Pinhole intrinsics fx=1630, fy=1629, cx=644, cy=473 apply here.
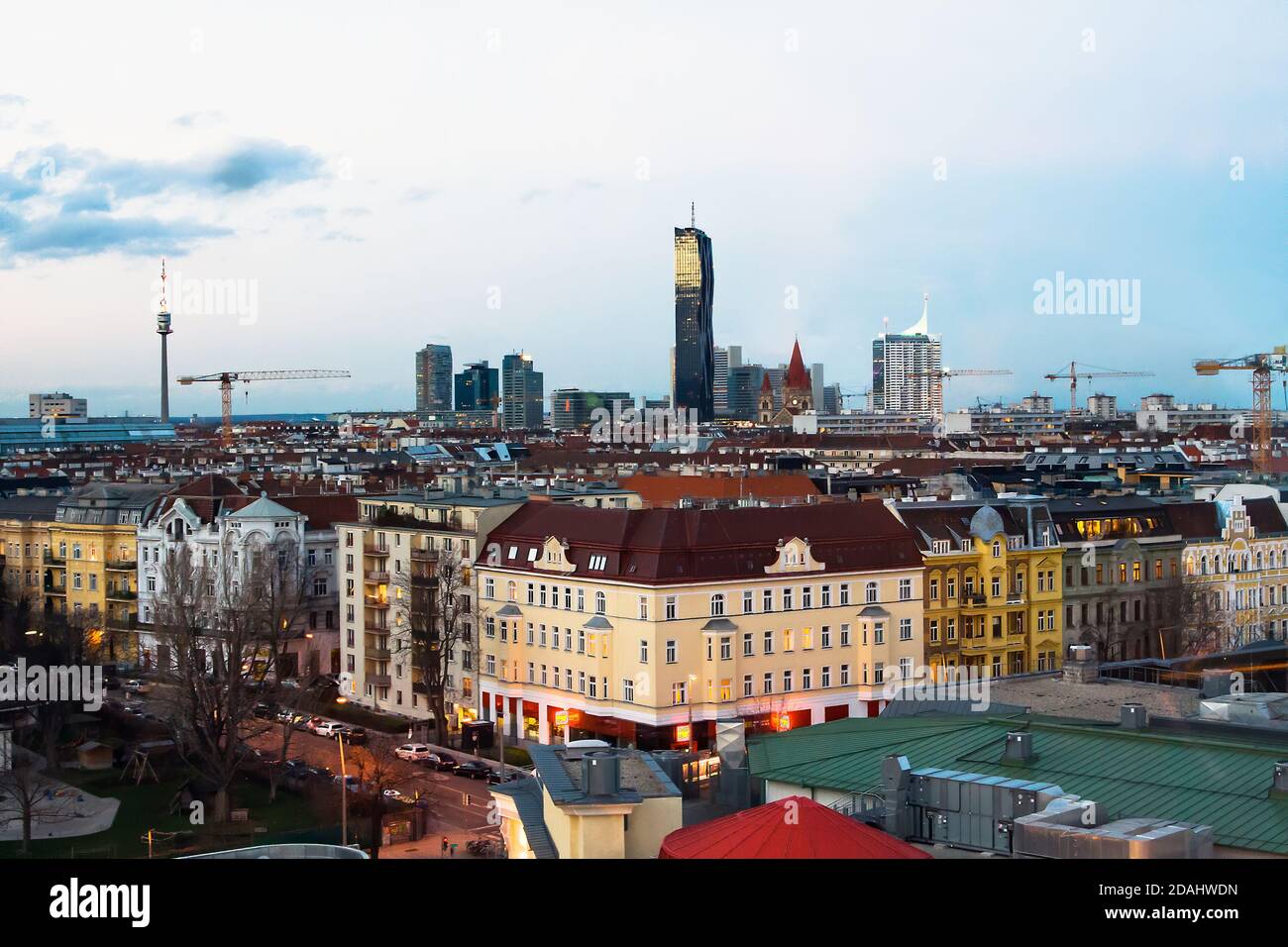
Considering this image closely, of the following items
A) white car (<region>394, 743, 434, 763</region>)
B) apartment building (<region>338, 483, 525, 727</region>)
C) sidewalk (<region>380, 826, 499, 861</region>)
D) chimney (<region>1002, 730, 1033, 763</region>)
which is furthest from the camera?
apartment building (<region>338, 483, 525, 727</region>)

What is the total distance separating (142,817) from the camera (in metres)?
26.0

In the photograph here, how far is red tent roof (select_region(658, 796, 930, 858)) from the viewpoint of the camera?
34.4 feet

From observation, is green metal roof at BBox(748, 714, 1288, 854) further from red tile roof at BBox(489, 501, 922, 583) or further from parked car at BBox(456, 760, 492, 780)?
red tile roof at BBox(489, 501, 922, 583)

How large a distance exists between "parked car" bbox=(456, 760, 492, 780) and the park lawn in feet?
10.0

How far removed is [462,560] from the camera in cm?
3516

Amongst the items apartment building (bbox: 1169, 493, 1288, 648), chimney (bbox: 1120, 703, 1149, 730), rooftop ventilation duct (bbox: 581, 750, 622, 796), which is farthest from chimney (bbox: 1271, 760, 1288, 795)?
apartment building (bbox: 1169, 493, 1288, 648)

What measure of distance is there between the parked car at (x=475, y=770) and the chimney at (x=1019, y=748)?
15476mm

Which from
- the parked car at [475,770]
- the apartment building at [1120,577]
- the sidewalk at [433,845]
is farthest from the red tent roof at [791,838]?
the apartment building at [1120,577]

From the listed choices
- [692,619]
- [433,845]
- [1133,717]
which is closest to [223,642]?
[692,619]

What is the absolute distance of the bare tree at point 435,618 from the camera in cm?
3362

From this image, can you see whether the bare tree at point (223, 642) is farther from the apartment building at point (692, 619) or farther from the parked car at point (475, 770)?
the apartment building at point (692, 619)

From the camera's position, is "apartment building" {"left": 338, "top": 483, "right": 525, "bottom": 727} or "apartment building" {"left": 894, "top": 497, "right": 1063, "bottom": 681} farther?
"apartment building" {"left": 894, "top": 497, "right": 1063, "bottom": 681}

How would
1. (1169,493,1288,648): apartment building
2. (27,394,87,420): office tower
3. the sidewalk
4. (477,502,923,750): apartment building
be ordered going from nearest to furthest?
1. the sidewalk
2. (477,502,923,750): apartment building
3. (1169,493,1288,648): apartment building
4. (27,394,87,420): office tower

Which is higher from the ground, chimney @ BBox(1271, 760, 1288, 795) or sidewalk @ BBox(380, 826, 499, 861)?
chimney @ BBox(1271, 760, 1288, 795)
